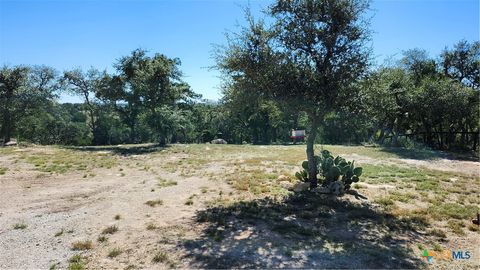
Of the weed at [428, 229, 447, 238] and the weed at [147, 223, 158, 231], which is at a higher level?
the weed at [428, 229, 447, 238]

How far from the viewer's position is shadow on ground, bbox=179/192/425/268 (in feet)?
17.2

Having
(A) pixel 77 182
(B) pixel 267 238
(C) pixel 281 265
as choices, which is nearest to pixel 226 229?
(B) pixel 267 238

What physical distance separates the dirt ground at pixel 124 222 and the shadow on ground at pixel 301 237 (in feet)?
0.12

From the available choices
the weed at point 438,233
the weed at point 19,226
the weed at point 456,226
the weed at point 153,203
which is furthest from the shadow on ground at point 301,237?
the weed at point 19,226

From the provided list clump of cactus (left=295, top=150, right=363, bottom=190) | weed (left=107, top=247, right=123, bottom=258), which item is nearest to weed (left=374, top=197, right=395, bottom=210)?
clump of cactus (left=295, top=150, right=363, bottom=190)

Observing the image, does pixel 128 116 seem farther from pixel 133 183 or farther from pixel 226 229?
pixel 226 229

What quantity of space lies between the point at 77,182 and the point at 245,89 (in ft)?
24.2

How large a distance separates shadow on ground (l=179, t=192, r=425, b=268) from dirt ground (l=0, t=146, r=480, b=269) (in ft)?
0.12

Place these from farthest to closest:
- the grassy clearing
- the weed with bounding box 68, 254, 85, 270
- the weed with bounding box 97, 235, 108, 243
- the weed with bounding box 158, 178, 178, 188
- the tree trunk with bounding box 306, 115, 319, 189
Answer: the grassy clearing
the weed with bounding box 158, 178, 178, 188
the tree trunk with bounding box 306, 115, 319, 189
the weed with bounding box 97, 235, 108, 243
the weed with bounding box 68, 254, 85, 270

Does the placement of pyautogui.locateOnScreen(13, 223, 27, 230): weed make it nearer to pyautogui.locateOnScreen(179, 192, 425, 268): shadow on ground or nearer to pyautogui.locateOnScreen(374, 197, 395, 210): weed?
pyautogui.locateOnScreen(179, 192, 425, 268): shadow on ground

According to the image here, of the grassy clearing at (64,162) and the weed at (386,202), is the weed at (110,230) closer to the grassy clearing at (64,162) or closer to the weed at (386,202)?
the weed at (386,202)

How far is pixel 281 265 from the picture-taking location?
507 cm

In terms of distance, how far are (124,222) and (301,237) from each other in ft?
12.8

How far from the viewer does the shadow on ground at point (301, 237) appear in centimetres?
524
